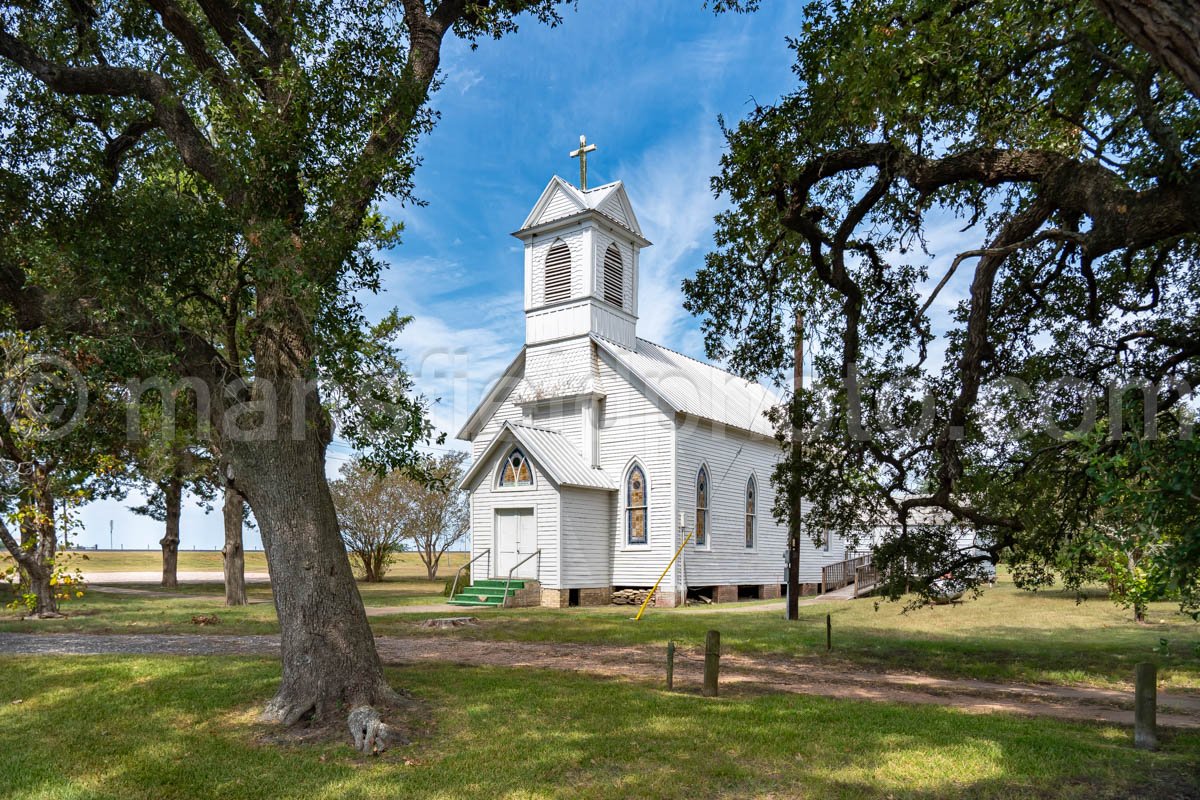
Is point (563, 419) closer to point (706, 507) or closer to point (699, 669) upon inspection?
point (706, 507)

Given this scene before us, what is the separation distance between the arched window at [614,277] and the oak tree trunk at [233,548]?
13364 millimetres

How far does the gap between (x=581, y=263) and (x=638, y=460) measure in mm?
6991

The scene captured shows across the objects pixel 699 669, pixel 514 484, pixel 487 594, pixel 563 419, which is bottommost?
pixel 487 594

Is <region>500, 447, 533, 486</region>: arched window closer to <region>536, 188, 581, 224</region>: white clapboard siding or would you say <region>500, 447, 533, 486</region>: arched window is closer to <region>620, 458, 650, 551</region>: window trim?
<region>620, 458, 650, 551</region>: window trim

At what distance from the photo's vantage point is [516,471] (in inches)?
1007

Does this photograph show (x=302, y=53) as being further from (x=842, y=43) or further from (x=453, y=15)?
(x=842, y=43)

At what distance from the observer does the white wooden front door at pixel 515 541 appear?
82.0ft

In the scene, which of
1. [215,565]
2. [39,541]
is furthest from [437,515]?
[215,565]

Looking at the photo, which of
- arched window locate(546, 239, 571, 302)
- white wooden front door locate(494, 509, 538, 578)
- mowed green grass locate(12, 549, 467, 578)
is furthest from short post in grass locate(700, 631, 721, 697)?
mowed green grass locate(12, 549, 467, 578)

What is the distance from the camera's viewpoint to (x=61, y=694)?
945 centimetres

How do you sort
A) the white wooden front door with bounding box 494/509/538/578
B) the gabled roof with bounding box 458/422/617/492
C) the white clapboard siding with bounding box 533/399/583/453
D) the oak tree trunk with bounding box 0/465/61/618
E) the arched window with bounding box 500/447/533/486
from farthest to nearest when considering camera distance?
the white clapboard siding with bounding box 533/399/583/453
the arched window with bounding box 500/447/533/486
the white wooden front door with bounding box 494/509/538/578
the gabled roof with bounding box 458/422/617/492
the oak tree trunk with bounding box 0/465/61/618

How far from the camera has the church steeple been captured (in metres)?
27.1

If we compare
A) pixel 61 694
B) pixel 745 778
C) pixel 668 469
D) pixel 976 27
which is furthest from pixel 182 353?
pixel 668 469

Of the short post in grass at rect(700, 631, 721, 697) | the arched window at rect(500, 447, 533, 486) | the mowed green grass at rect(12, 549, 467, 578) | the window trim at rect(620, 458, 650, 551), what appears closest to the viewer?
the short post in grass at rect(700, 631, 721, 697)
